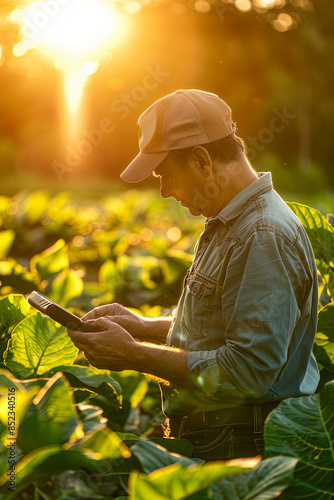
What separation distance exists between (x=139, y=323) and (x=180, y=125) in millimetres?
911

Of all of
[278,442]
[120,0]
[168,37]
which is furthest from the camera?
[168,37]

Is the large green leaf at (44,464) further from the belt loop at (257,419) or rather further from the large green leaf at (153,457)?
the belt loop at (257,419)

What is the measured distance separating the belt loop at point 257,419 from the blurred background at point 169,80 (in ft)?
8.28

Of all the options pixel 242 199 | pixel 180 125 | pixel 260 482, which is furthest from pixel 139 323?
pixel 260 482

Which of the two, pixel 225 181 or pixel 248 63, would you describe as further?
pixel 248 63

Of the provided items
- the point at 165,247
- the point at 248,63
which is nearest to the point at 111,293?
the point at 165,247

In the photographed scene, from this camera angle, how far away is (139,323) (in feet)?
8.90

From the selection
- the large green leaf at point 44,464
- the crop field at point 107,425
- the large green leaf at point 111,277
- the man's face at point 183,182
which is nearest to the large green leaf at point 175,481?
the crop field at point 107,425

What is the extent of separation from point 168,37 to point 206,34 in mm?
1408

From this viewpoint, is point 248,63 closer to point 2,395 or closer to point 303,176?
point 303,176

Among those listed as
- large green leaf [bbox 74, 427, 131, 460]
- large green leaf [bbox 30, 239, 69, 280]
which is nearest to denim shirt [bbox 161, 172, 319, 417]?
large green leaf [bbox 74, 427, 131, 460]

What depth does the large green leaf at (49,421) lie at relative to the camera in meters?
1.28

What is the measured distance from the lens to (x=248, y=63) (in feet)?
47.9

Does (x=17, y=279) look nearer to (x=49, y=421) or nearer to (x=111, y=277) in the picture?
(x=111, y=277)
